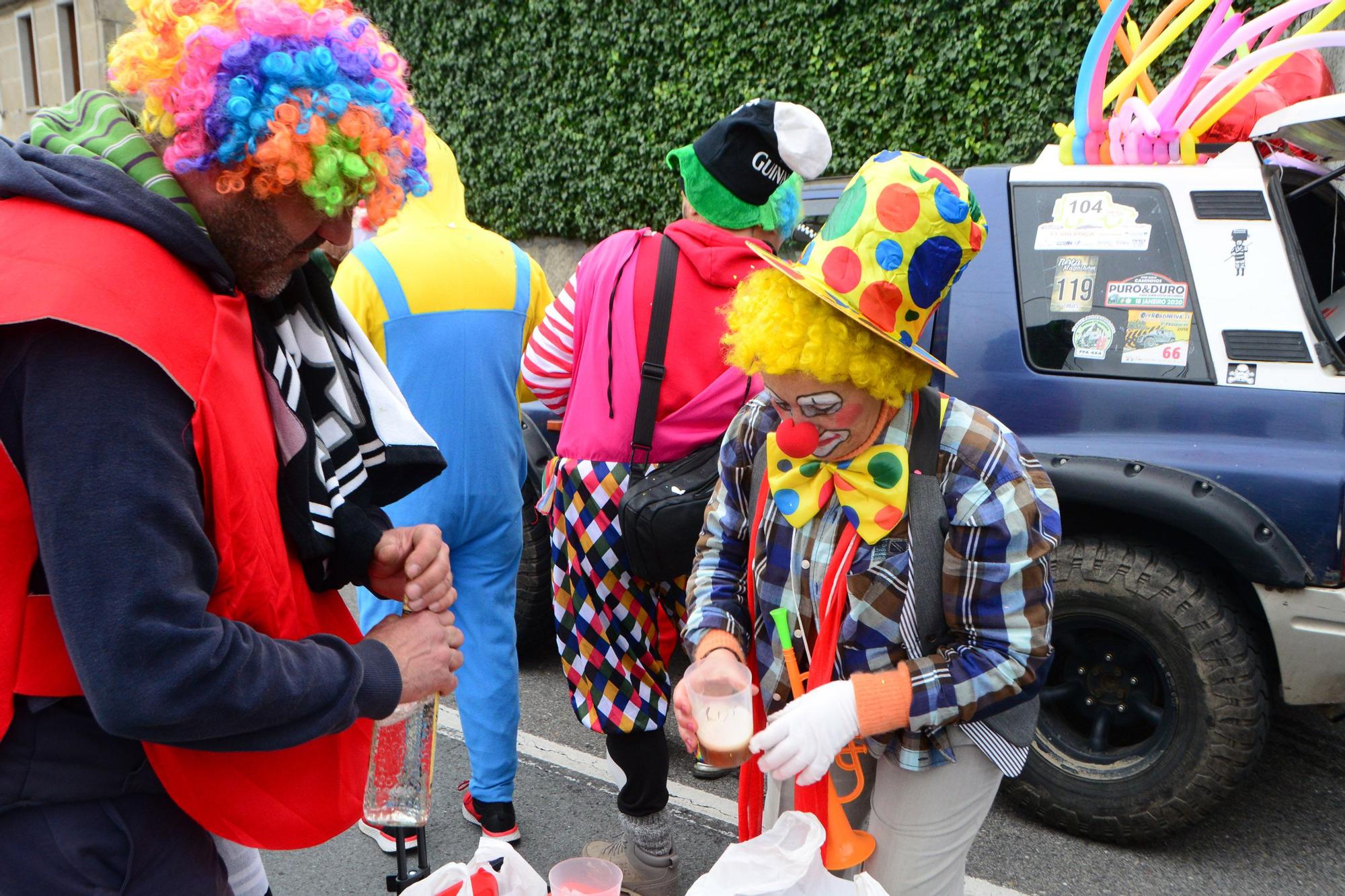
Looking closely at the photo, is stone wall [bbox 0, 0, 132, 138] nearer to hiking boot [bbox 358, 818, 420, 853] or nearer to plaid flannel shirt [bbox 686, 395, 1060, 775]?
hiking boot [bbox 358, 818, 420, 853]

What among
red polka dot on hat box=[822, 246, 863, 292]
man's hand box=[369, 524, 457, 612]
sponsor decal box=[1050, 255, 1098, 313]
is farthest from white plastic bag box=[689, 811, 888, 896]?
sponsor decal box=[1050, 255, 1098, 313]

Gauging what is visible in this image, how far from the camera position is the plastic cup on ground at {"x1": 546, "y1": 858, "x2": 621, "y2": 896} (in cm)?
168

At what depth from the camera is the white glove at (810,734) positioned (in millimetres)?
1686

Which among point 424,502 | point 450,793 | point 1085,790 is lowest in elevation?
point 450,793

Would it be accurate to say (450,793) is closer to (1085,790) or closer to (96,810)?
(1085,790)

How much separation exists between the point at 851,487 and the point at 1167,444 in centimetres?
161

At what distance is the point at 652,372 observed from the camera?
269cm

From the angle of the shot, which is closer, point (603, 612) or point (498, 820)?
point (603, 612)

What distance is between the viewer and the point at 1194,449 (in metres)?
2.94

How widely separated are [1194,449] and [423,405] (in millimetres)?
2210

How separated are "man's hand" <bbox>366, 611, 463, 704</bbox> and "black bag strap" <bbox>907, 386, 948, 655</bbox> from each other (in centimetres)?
78

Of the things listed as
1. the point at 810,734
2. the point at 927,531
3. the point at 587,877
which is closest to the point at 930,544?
the point at 927,531

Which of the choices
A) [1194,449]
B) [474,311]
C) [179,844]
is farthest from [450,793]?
[1194,449]

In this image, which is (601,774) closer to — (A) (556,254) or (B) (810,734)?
(B) (810,734)
